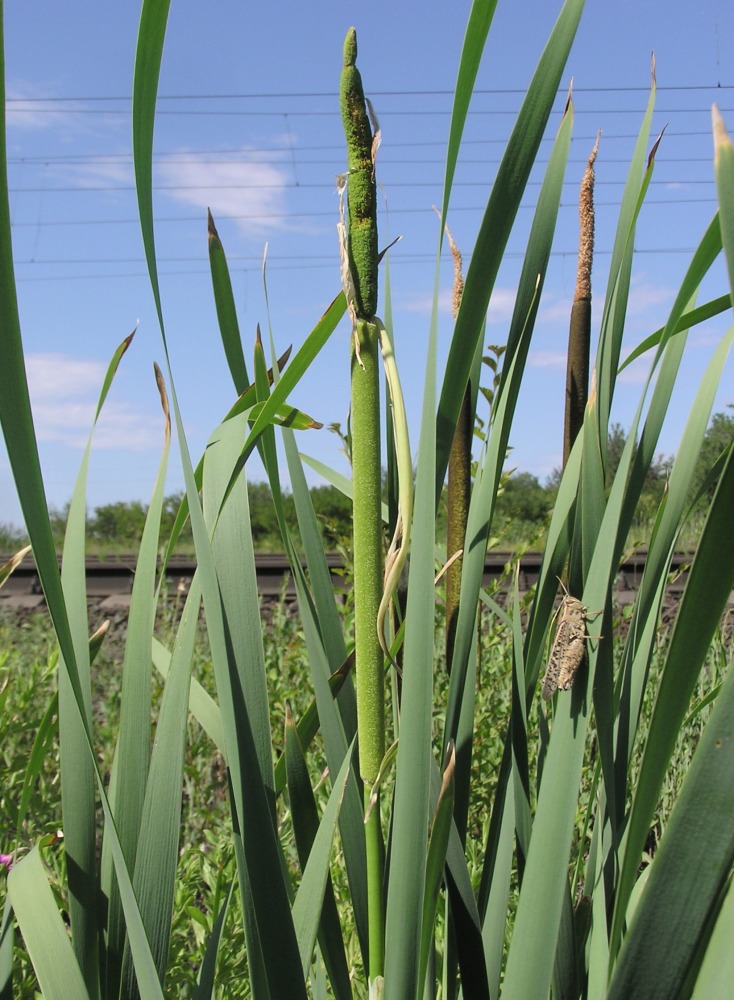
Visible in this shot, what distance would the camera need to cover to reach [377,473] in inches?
22.9

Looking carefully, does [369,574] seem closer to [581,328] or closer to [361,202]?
[361,202]

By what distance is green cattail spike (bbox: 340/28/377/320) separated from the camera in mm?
568

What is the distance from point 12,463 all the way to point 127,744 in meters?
0.28

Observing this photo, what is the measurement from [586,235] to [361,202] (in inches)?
13.7

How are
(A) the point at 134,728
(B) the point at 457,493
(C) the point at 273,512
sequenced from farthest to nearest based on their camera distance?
(C) the point at 273,512 → (B) the point at 457,493 → (A) the point at 134,728

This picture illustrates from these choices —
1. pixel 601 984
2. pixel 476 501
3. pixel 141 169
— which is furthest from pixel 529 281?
pixel 601 984

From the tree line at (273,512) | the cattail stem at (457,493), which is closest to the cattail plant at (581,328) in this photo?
the cattail stem at (457,493)

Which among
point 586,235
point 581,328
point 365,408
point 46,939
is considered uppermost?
point 586,235

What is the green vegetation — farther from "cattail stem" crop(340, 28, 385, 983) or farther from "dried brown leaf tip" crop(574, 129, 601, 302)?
"dried brown leaf tip" crop(574, 129, 601, 302)

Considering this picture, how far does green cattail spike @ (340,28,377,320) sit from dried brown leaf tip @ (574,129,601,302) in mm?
317

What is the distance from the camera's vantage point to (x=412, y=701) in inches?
20.6

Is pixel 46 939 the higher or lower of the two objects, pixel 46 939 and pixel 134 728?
the lower

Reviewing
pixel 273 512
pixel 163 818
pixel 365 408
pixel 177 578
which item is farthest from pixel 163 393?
pixel 273 512

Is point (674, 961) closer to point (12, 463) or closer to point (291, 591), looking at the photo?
point (12, 463)
